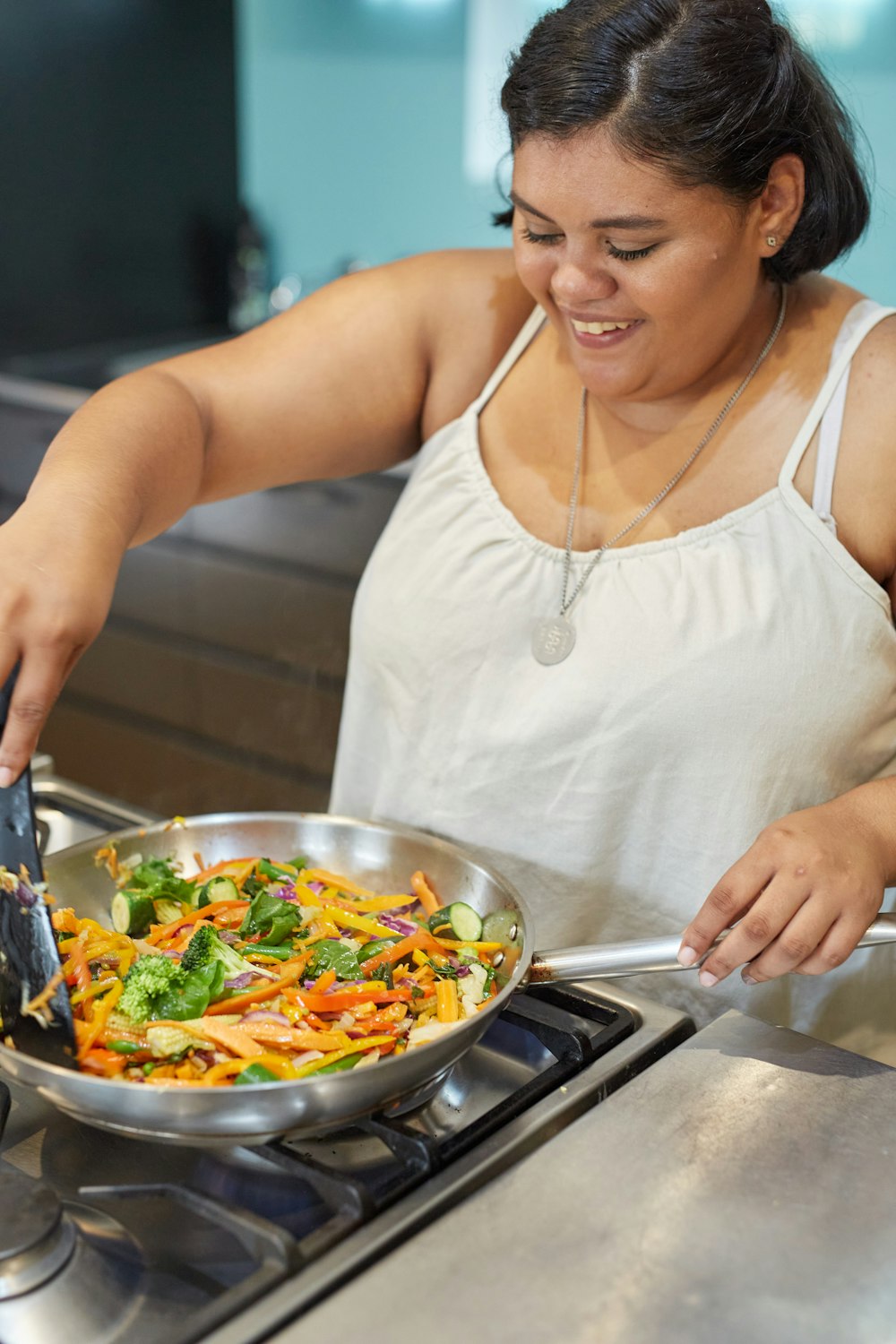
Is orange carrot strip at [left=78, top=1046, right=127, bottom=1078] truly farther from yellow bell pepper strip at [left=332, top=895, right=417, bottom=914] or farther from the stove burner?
yellow bell pepper strip at [left=332, top=895, right=417, bottom=914]

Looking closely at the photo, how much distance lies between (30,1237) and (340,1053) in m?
0.23

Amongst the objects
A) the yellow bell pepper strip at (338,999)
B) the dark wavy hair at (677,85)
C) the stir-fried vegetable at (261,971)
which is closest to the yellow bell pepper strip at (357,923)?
the stir-fried vegetable at (261,971)

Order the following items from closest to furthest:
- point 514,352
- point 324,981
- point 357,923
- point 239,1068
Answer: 1. point 239,1068
2. point 324,981
3. point 357,923
4. point 514,352

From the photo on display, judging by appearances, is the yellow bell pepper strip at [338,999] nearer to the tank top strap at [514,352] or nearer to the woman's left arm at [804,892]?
the woman's left arm at [804,892]

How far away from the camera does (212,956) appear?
99cm

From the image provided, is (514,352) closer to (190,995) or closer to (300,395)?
(300,395)

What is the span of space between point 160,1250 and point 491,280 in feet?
3.37

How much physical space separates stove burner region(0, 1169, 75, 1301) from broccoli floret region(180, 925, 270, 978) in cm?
21

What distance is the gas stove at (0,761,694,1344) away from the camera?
0.74 m

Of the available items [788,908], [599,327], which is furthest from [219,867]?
A: [599,327]

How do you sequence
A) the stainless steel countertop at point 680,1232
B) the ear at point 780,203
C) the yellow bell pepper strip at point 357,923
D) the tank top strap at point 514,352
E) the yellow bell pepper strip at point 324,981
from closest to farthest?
the stainless steel countertop at point 680,1232 < the yellow bell pepper strip at point 324,981 < the yellow bell pepper strip at point 357,923 < the ear at point 780,203 < the tank top strap at point 514,352

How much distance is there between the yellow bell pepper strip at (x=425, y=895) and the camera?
1.15m


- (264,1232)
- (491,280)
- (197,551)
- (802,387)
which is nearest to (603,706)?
(802,387)

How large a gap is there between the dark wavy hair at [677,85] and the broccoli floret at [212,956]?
0.70 meters
